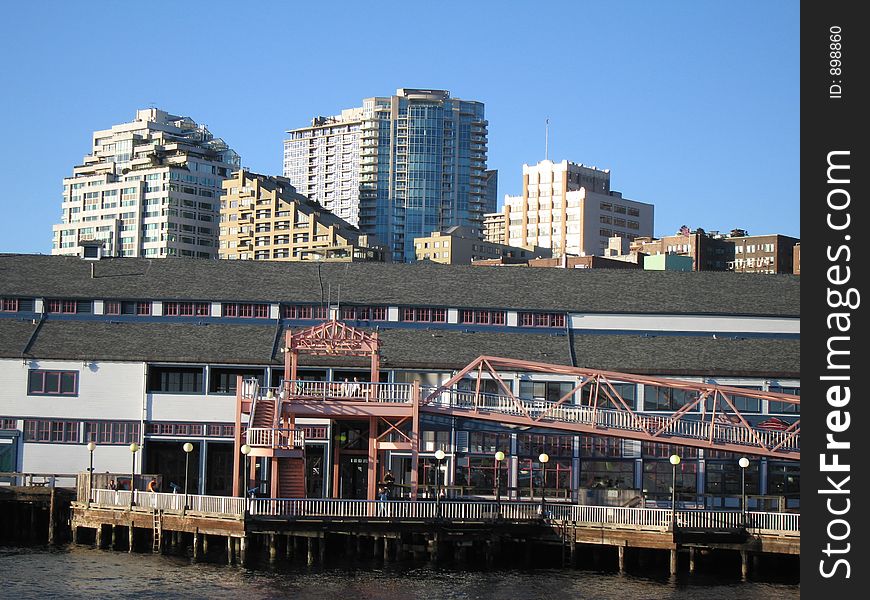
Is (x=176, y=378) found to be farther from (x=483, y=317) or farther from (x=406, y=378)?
(x=483, y=317)

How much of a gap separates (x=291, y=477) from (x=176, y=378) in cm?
1586

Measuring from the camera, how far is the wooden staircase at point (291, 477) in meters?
64.6

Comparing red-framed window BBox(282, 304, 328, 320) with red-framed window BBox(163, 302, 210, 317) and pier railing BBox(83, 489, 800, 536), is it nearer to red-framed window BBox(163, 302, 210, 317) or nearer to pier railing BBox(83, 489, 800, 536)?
red-framed window BBox(163, 302, 210, 317)

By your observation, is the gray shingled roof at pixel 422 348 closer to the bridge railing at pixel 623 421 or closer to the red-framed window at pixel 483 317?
the red-framed window at pixel 483 317

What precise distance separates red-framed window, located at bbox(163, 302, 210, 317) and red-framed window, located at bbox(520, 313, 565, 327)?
1826 centimetres

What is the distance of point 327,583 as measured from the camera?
55.1m

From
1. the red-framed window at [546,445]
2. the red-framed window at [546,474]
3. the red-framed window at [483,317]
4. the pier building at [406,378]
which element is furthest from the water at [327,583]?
the red-framed window at [483,317]

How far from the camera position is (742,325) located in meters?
84.1

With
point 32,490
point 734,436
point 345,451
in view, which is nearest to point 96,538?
point 32,490

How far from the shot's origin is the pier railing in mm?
59625

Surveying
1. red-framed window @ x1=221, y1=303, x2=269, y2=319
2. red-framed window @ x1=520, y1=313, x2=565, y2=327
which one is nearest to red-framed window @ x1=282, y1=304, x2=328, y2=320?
red-framed window @ x1=221, y1=303, x2=269, y2=319

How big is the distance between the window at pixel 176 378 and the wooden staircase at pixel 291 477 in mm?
14643
